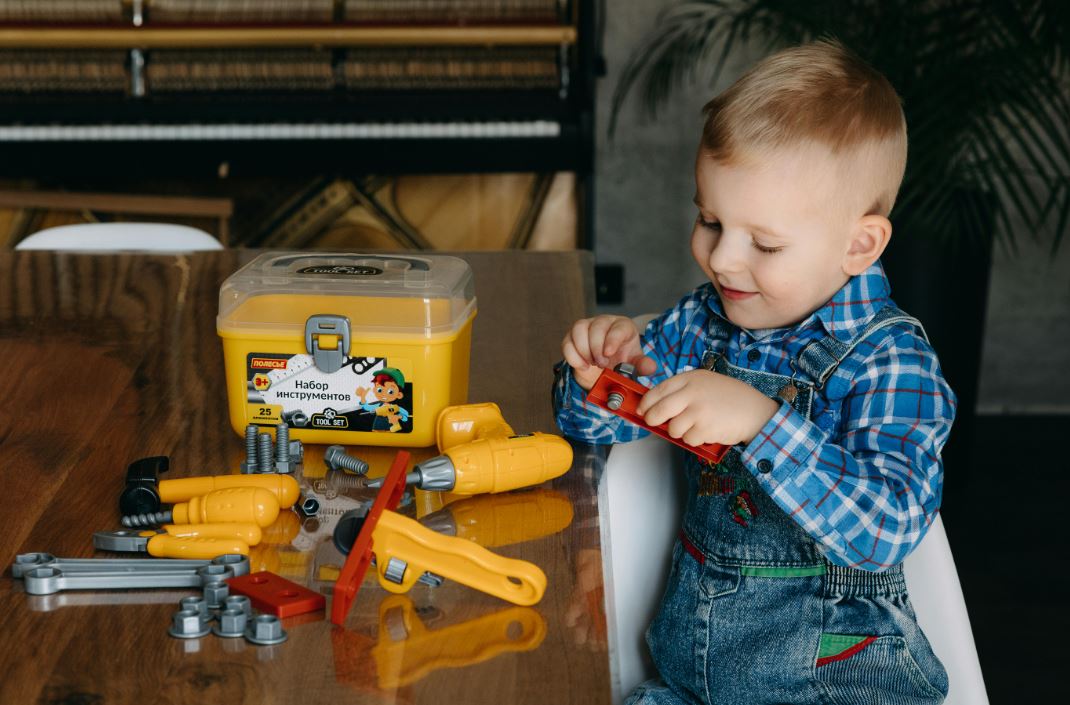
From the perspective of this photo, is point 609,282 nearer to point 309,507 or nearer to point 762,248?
point 762,248

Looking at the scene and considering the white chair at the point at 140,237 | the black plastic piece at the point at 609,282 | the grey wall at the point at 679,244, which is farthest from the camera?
the black plastic piece at the point at 609,282

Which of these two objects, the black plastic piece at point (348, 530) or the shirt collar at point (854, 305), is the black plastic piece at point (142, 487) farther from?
the shirt collar at point (854, 305)

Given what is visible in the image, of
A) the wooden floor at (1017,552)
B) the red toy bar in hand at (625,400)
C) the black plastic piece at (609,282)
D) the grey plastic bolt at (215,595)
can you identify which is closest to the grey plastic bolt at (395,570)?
the grey plastic bolt at (215,595)

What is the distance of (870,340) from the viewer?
119 cm

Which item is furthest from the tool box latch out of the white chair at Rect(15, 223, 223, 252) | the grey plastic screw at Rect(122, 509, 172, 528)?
the white chair at Rect(15, 223, 223, 252)

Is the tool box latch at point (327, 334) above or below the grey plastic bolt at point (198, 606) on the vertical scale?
above

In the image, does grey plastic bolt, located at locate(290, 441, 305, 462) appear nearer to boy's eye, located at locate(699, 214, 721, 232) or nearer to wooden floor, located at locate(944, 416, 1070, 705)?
boy's eye, located at locate(699, 214, 721, 232)

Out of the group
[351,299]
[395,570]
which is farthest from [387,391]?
[395,570]

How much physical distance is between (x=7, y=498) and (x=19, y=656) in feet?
0.95

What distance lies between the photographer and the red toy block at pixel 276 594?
0.88 meters

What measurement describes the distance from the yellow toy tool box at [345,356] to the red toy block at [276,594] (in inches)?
11.3

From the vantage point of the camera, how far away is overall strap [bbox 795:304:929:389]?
1.19 metres

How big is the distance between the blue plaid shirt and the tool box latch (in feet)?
0.80

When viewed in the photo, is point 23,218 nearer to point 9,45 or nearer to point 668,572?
point 9,45
